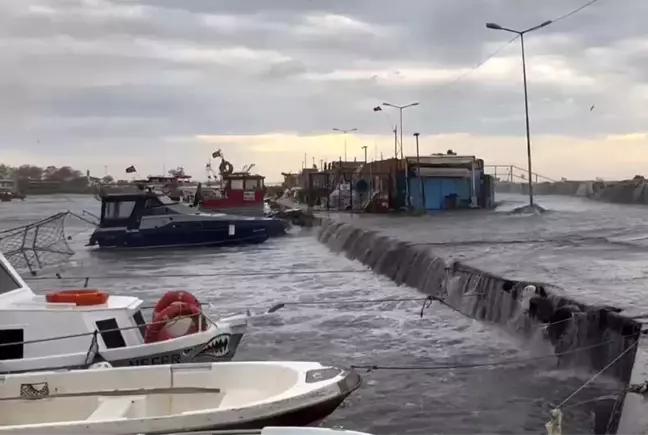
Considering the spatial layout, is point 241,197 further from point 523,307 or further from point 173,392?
point 173,392

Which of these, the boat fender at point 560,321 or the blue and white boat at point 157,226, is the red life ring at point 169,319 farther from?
the blue and white boat at point 157,226

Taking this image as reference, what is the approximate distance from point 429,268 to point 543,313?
305 inches

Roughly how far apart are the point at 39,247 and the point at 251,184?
28844 mm

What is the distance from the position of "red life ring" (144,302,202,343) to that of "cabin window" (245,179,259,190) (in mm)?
47098

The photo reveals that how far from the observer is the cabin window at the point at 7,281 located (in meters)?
12.0

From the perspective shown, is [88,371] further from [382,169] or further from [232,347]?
[382,169]

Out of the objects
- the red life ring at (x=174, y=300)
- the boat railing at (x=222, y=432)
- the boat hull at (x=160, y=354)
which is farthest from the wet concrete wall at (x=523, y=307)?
the boat railing at (x=222, y=432)

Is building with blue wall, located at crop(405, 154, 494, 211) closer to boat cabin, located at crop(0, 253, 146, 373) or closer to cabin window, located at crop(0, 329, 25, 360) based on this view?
boat cabin, located at crop(0, 253, 146, 373)

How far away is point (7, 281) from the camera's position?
1216 cm

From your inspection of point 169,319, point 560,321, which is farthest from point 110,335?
point 560,321

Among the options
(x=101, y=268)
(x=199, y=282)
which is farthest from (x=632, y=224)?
(x=101, y=268)

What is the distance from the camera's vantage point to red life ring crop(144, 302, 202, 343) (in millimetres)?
11695

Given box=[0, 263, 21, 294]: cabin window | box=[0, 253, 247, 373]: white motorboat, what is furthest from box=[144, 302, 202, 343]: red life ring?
box=[0, 263, 21, 294]: cabin window

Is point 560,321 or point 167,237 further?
point 167,237
